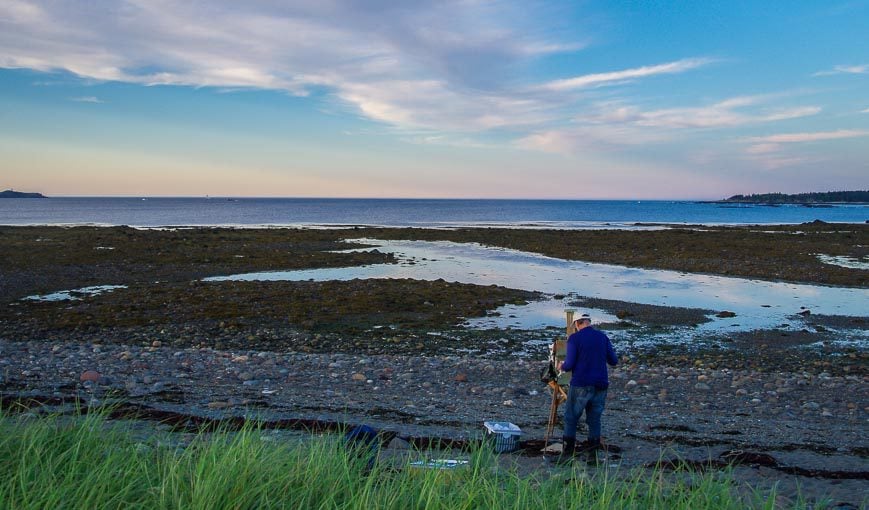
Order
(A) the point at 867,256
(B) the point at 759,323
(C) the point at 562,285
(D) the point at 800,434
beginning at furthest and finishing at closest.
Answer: (A) the point at 867,256, (C) the point at 562,285, (B) the point at 759,323, (D) the point at 800,434

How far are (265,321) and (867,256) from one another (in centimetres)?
3693

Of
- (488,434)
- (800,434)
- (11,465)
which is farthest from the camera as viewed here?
(800,434)

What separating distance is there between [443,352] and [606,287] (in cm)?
1358

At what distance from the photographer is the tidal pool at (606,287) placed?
20609mm

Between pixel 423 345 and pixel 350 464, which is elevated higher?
pixel 350 464

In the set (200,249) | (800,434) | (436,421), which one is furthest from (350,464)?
(200,249)

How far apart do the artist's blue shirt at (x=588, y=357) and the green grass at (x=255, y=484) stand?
8.12ft

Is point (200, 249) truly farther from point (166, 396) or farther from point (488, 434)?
point (488, 434)

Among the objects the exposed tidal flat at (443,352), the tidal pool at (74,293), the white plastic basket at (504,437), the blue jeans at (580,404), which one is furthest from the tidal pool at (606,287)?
the white plastic basket at (504,437)

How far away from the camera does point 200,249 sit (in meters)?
40.6

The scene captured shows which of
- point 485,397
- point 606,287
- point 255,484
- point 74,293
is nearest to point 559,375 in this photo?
point 485,397

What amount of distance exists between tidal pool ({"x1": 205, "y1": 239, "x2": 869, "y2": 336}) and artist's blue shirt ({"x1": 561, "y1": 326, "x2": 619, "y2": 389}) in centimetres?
1060

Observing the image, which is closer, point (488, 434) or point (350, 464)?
point (350, 464)

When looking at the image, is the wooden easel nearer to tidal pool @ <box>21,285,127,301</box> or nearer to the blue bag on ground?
the blue bag on ground
